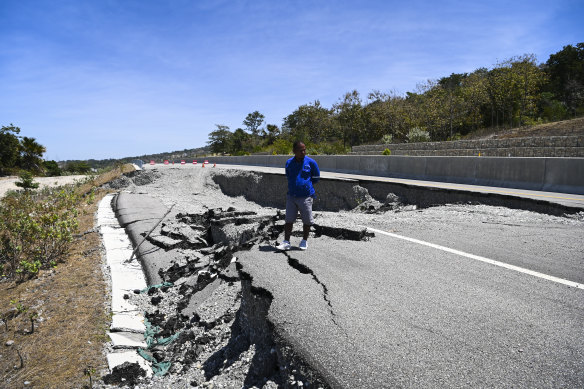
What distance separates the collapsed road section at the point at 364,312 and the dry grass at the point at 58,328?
1.86 ft

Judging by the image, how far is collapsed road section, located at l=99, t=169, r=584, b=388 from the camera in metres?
2.76

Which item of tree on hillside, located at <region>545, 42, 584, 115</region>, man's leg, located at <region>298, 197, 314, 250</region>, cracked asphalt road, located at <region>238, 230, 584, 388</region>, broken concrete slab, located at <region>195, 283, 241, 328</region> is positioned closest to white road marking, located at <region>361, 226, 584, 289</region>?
cracked asphalt road, located at <region>238, 230, 584, 388</region>

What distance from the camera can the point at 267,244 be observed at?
6.25 metres

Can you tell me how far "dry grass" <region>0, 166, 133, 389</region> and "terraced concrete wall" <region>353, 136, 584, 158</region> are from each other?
1946 centimetres

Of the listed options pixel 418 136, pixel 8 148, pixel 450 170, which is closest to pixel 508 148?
pixel 450 170

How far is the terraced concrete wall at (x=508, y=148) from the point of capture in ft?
58.4

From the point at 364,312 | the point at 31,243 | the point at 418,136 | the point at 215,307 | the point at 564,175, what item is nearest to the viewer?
the point at 364,312

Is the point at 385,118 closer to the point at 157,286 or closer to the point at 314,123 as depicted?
the point at 314,123

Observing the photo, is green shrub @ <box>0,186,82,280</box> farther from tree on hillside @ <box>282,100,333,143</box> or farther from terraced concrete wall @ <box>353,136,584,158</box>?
tree on hillside @ <box>282,100,333,143</box>

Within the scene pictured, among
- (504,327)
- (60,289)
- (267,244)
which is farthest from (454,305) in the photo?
(60,289)

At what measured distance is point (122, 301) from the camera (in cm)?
580

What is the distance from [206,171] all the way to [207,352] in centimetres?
2354

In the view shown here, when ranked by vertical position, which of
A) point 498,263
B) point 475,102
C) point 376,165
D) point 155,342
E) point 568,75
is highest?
point 568,75

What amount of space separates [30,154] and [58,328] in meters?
72.8
